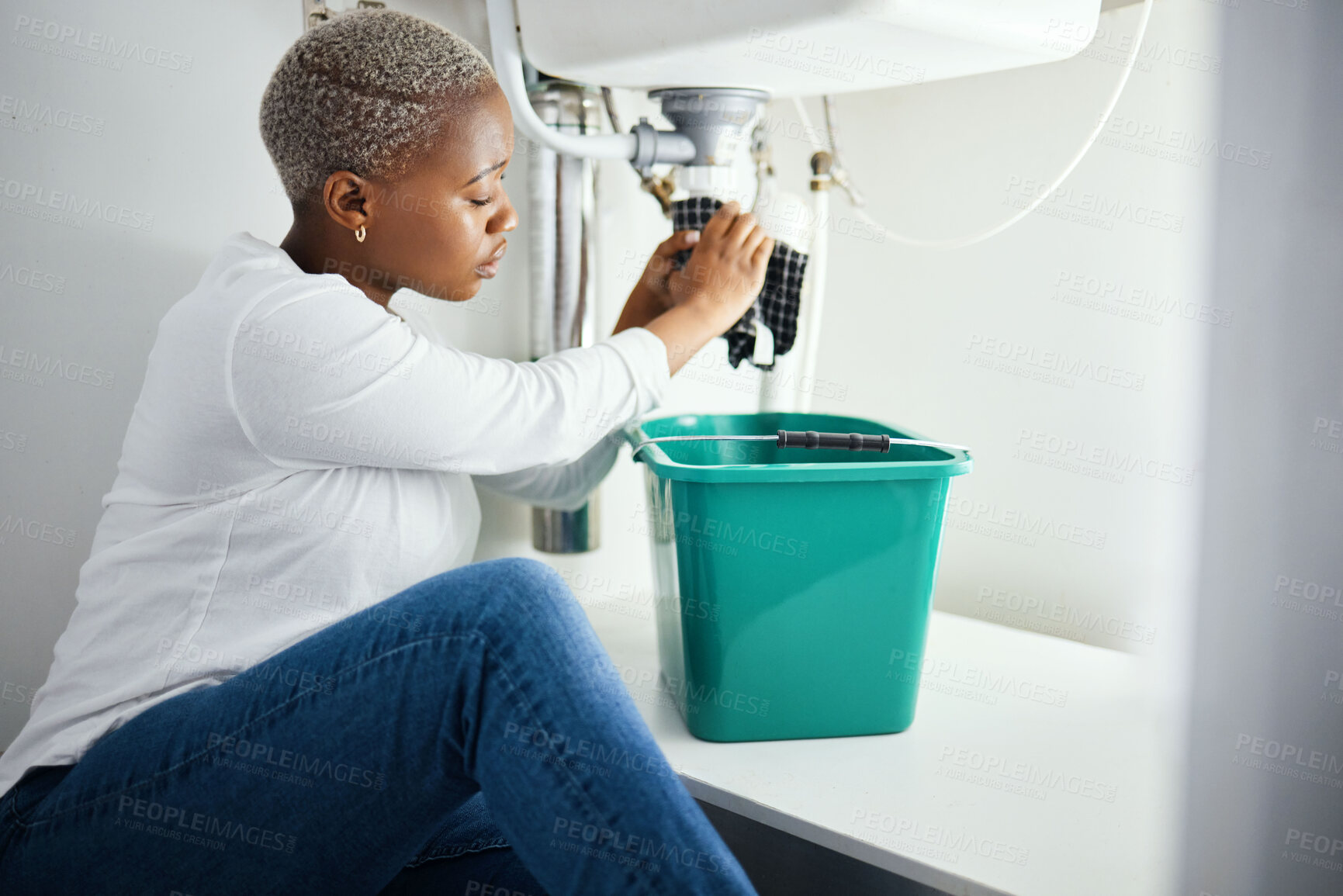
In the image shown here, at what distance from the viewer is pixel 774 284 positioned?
956mm

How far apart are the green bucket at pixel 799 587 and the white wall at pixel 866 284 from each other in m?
0.20

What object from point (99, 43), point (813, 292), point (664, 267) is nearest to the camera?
point (99, 43)

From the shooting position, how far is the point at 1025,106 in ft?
3.60

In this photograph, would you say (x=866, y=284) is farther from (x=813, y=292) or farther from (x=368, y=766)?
(x=368, y=766)

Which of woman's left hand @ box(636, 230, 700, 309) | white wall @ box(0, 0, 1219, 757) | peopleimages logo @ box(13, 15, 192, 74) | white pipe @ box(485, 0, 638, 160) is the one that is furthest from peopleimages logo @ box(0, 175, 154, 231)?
woman's left hand @ box(636, 230, 700, 309)

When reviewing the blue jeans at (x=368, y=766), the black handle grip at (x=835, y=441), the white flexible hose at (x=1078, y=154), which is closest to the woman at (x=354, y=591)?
the blue jeans at (x=368, y=766)

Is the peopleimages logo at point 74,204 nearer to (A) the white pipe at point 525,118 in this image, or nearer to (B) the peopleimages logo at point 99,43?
(B) the peopleimages logo at point 99,43

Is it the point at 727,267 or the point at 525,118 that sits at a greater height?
the point at 525,118

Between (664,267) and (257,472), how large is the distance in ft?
1.36

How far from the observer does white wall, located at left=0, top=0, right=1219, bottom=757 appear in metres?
0.83

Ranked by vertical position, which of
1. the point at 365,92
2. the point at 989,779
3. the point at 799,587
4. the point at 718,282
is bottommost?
the point at 989,779

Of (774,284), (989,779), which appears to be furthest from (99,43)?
(989,779)

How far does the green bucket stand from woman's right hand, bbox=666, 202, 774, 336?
14 cm

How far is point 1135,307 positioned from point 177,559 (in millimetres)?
937
